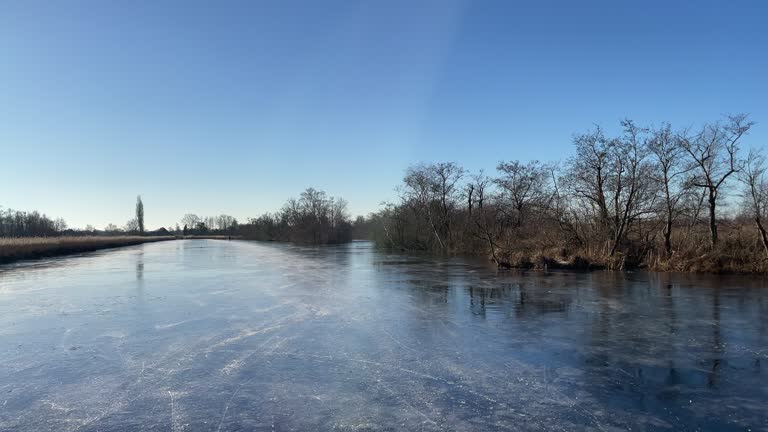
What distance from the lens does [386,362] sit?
6777mm

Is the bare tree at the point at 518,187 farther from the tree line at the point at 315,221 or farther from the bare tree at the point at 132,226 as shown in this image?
the bare tree at the point at 132,226

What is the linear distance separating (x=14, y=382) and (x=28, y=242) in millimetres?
35987

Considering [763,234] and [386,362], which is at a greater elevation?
[763,234]

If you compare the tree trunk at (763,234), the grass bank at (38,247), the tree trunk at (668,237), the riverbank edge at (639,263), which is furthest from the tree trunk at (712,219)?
the grass bank at (38,247)

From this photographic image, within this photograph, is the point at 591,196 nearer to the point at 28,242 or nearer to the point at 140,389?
the point at 140,389

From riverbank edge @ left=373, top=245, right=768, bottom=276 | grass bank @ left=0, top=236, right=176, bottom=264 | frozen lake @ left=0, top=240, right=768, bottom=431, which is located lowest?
frozen lake @ left=0, top=240, right=768, bottom=431

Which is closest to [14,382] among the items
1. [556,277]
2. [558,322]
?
[558,322]

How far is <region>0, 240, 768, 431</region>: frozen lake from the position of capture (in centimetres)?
477

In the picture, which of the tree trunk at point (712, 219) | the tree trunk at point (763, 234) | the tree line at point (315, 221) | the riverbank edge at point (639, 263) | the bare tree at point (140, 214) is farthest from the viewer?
the bare tree at point (140, 214)

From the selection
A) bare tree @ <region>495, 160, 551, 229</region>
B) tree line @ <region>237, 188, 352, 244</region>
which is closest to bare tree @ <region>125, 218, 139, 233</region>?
tree line @ <region>237, 188, 352, 244</region>

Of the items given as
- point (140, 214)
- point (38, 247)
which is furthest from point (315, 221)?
point (140, 214)

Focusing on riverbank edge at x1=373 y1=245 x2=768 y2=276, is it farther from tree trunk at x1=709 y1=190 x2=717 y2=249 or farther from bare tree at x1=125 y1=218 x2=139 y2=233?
bare tree at x1=125 y1=218 x2=139 y2=233

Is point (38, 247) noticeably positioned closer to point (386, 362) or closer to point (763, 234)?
point (386, 362)

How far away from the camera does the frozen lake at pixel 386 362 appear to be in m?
4.77
